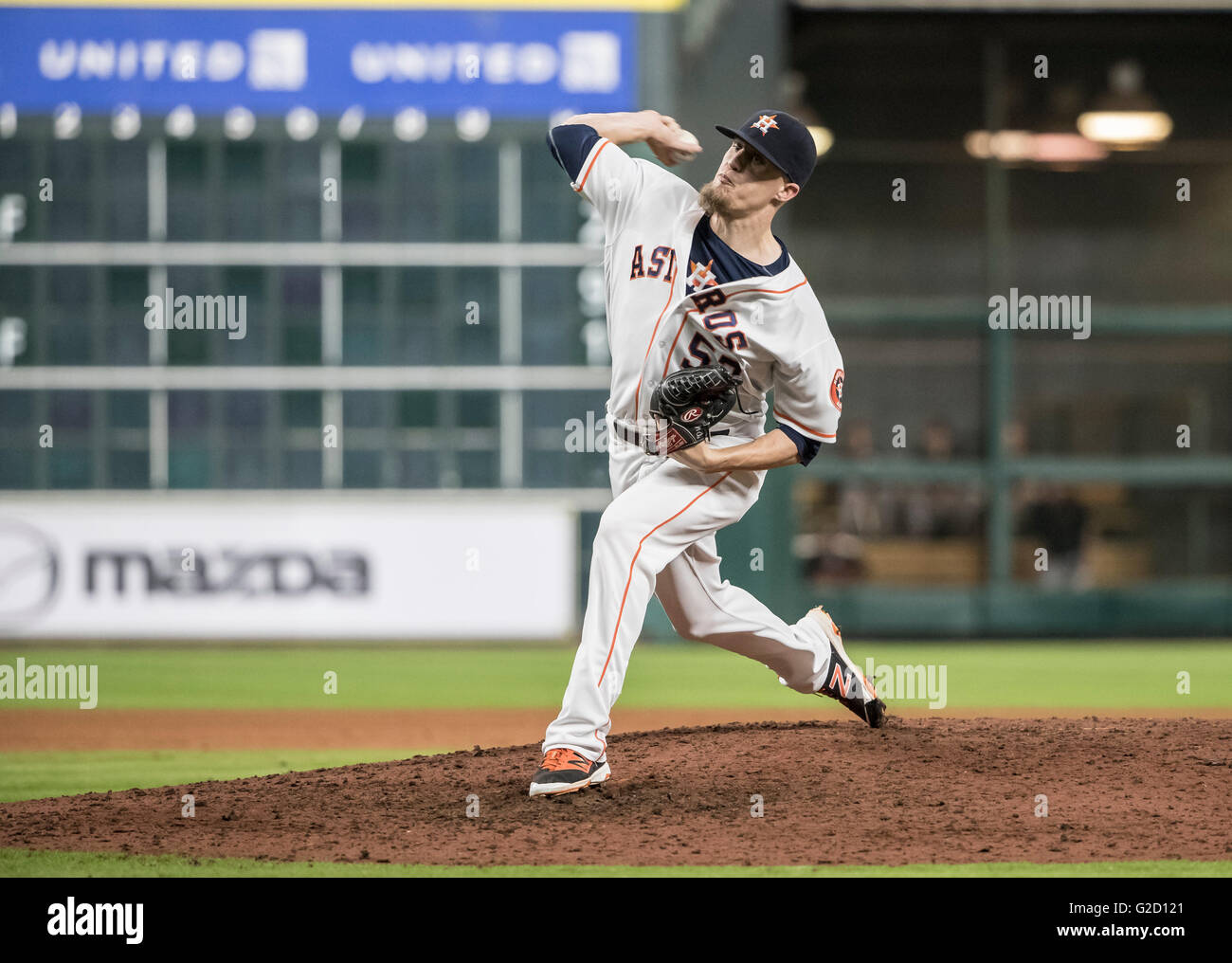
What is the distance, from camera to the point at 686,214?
177 inches

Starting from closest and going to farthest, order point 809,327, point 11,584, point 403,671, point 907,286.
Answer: point 809,327 < point 403,671 < point 11,584 < point 907,286

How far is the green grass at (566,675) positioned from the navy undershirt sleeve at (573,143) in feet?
13.2

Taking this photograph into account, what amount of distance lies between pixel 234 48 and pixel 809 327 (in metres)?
8.59

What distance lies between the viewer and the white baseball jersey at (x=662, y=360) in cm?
434

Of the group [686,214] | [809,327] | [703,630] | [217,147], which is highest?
[217,147]

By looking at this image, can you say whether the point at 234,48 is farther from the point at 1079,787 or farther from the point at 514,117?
the point at 1079,787

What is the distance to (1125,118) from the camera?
12906 mm

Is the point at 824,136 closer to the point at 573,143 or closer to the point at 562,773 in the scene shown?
the point at 573,143

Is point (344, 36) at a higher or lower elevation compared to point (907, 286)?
higher

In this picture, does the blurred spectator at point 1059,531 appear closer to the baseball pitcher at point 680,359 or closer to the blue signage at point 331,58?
the blue signage at point 331,58

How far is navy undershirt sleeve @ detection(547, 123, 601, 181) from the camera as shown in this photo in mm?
4605

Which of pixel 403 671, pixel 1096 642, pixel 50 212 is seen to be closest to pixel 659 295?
pixel 403 671

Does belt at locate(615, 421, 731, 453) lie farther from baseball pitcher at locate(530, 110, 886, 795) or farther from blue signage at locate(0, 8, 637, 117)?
blue signage at locate(0, 8, 637, 117)

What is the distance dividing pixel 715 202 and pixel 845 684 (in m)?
1.87
